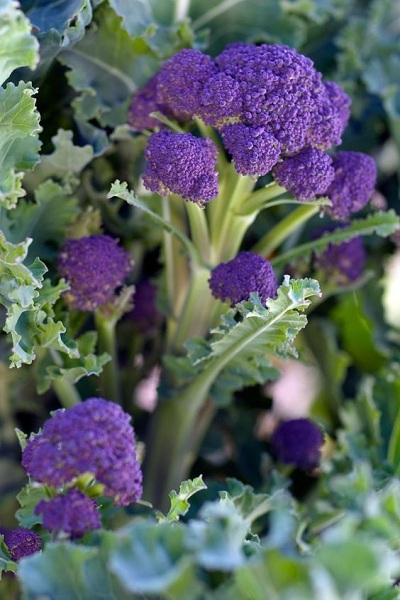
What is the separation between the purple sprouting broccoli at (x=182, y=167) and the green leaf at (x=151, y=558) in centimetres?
31

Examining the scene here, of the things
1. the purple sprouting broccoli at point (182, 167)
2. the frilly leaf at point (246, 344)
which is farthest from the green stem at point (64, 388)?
the purple sprouting broccoli at point (182, 167)

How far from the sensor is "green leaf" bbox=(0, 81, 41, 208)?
713mm

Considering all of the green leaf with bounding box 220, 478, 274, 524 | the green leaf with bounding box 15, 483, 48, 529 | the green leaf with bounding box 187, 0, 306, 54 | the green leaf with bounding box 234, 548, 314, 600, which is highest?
the green leaf with bounding box 187, 0, 306, 54

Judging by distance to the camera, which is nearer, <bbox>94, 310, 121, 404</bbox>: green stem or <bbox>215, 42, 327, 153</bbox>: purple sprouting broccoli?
<bbox>215, 42, 327, 153</bbox>: purple sprouting broccoli

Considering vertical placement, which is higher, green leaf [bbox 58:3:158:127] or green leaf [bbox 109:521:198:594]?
green leaf [bbox 58:3:158:127]

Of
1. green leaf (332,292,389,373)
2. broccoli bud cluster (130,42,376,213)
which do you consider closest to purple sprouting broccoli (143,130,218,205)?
broccoli bud cluster (130,42,376,213)

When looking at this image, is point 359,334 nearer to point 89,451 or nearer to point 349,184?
point 349,184

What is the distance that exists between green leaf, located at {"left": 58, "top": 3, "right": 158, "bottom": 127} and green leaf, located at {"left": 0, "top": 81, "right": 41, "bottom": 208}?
0.51 feet

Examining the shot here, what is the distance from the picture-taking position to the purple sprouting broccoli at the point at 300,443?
100 cm

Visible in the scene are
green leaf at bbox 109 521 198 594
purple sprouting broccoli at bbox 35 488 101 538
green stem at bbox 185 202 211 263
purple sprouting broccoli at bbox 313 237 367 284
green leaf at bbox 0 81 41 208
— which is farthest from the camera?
purple sprouting broccoli at bbox 313 237 367 284

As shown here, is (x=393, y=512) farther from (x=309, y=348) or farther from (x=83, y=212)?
(x=309, y=348)

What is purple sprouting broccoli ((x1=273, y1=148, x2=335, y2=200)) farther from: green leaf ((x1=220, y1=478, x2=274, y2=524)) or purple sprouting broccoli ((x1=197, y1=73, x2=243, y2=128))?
green leaf ((x1=220, y1=478, x2=274, y2=524))

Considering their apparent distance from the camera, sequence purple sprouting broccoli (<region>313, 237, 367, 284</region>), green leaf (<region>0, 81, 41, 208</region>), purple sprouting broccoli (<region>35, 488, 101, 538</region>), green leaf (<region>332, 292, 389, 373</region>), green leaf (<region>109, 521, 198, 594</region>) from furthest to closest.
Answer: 1. green leaf (<region>332, 292, 389, 373</region>)
2. purple sprouting broccoli (<region>313, 237, 367, 284</region>)
3. green leaf (<region>0, 81, 41, 208</region>)
4. purple sprouting broccoli (<region>35, 488, 101, 538</region>)
5. green leaf (<region>109, 521, 198, 594</region>)

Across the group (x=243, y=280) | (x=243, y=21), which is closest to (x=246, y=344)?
(x=243, y=280)
